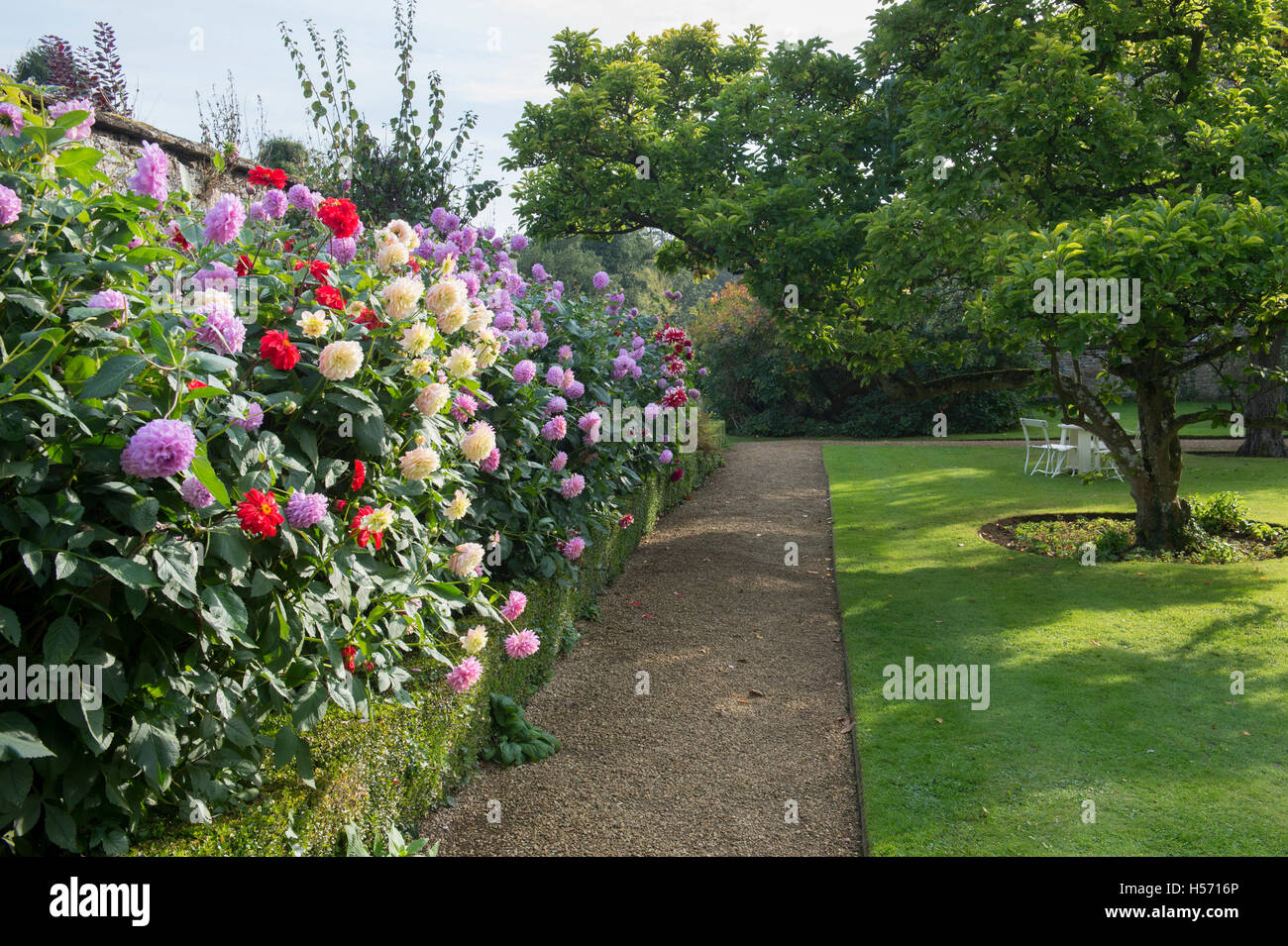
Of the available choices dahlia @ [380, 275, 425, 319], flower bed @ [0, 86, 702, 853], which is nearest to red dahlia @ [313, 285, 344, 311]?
flower bed @ [0, 86, 702, 853]

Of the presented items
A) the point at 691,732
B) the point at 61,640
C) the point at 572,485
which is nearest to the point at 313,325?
the point at 61,640

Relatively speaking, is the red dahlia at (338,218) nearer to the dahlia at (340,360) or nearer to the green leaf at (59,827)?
the dahlia at (340,360)

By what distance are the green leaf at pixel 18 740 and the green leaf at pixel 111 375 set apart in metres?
0.70

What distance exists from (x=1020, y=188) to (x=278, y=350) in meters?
7.22

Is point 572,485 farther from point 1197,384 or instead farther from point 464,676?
point 1197,384

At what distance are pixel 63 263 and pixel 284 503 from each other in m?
0.78

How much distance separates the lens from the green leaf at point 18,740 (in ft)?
5.48

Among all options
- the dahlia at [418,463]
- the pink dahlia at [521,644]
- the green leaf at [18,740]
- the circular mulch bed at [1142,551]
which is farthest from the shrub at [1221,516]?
the green leaf at [18,740]

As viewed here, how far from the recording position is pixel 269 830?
235 centimetres

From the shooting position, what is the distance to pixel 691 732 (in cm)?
438

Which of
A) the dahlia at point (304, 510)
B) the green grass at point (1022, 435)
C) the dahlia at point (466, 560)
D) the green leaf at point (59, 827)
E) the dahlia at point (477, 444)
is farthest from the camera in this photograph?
the green grass at point (1022, 435)

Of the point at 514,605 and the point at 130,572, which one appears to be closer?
the point at 130,572

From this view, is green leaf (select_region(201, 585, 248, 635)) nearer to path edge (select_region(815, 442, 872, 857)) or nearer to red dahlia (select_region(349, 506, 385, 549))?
red dahlia (select_region(349, 506, 385, 549))

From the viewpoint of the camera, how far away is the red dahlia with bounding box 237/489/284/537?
2.01 meters
